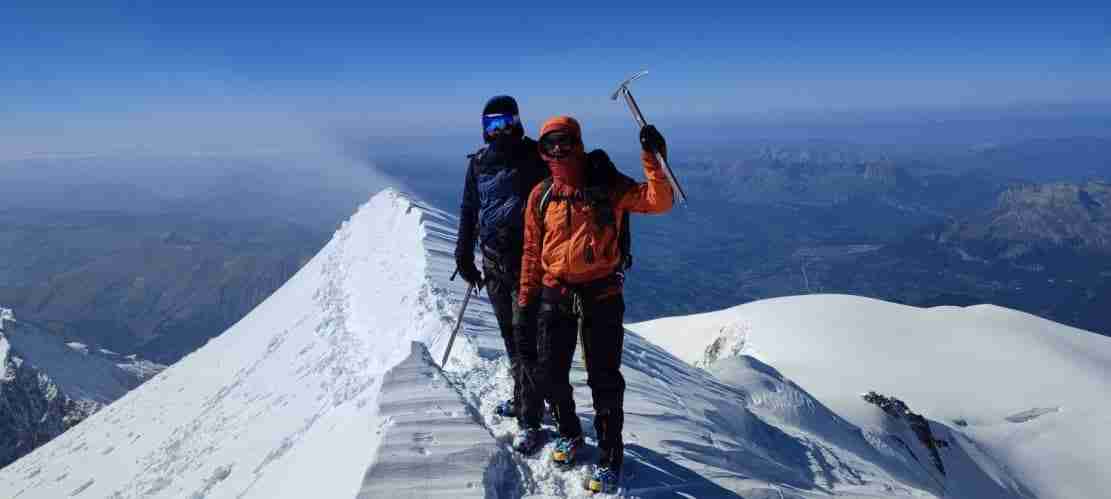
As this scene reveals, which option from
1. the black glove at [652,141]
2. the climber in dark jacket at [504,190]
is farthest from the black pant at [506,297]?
the black glove at [652,141]

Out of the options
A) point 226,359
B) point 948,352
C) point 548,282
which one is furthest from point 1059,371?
point 226,359

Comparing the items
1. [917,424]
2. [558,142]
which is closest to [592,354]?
[558,142]

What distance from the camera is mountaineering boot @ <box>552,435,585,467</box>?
5.21 m

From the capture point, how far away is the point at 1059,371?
22.7 m

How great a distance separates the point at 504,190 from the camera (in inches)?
224

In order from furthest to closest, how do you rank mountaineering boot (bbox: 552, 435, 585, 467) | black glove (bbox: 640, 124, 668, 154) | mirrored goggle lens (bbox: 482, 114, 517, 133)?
1. mirrored goggle lens (bbox: 482, 114, 517, 133)
2. mountaineering boot (bbox: 552, 435, 585, 467)
3. black glove (bbox: 640, 124, 668, 154)

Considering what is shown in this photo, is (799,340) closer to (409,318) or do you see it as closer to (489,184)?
(409,318)

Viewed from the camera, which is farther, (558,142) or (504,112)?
(504,112)

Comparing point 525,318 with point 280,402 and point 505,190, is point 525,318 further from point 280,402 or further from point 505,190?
point 280,402

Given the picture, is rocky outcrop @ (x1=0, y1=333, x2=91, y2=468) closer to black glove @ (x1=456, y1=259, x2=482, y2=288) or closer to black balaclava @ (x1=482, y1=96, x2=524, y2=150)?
black glove @ (x1=456, y1=259, x2=482, y2=288)

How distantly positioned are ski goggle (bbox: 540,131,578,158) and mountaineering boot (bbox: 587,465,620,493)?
2.67 meters

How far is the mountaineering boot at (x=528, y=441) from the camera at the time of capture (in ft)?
17.8

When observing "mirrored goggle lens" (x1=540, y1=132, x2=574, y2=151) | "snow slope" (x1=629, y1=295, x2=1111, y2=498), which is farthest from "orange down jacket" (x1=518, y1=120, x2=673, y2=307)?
"snow slope" (x1=629, y1=295, x2=1111, y2=498)

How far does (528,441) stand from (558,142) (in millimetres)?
2730
